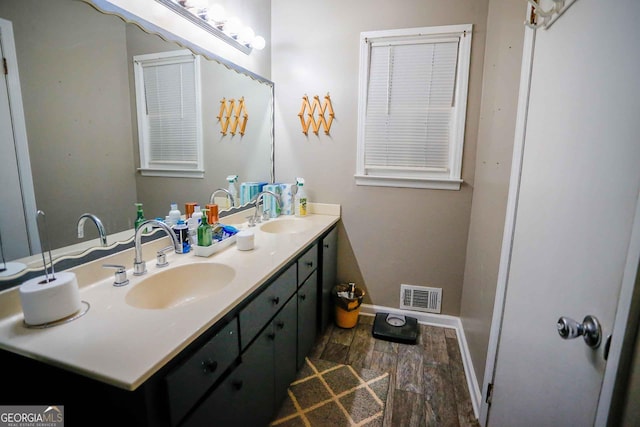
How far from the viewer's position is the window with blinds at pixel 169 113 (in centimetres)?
136

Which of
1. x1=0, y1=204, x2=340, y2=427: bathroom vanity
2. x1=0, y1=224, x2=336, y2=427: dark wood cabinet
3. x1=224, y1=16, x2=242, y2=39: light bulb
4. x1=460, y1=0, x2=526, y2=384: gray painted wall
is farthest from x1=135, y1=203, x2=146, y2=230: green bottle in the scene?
x1=460, y1=0, x2=526, y2=384: gray painted wall

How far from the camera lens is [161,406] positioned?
0.77 m

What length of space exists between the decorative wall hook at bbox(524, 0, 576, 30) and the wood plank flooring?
174 cm

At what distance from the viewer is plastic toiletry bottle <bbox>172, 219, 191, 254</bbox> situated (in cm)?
143

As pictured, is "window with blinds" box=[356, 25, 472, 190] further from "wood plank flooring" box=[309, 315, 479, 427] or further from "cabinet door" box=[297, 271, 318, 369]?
"wood plank flooring" box=[309, 315, 479, 427]

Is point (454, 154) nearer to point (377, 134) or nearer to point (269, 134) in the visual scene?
point (377, 134)

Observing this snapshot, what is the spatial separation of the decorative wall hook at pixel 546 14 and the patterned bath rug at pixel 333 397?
1.79 m

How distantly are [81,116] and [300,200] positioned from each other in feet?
4.80

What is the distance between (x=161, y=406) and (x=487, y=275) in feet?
5.05

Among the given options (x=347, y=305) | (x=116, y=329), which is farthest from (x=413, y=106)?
(x=116, y=329)

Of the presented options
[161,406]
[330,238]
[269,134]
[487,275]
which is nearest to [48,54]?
[161,406]

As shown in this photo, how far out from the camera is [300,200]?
2.35 metres

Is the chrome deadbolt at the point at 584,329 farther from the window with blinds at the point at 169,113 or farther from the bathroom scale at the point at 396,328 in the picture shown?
the window with blinds at the point at 169,113

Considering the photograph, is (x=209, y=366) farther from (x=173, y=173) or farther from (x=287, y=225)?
(x=287, y=225)
